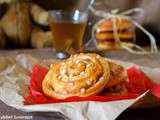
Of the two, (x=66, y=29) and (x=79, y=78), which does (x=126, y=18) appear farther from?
(x=79, y=78)

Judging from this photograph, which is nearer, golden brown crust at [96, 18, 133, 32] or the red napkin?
the red napkin

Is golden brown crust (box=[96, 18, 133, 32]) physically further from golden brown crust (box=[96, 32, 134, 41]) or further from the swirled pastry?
the swirled pastry

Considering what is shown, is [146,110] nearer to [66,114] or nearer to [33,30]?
[66,114]

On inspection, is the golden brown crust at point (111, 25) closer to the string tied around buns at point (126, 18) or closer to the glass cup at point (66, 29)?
the string tied around buns at point (126, 18)

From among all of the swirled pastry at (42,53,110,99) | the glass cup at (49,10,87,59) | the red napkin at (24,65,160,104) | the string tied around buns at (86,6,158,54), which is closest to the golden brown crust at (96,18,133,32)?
the string tied around buns at (86,6,158,54)

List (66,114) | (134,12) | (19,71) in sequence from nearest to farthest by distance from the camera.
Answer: (66,114) < (19,71) < (134,12)

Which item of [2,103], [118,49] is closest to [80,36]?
[118,49]
